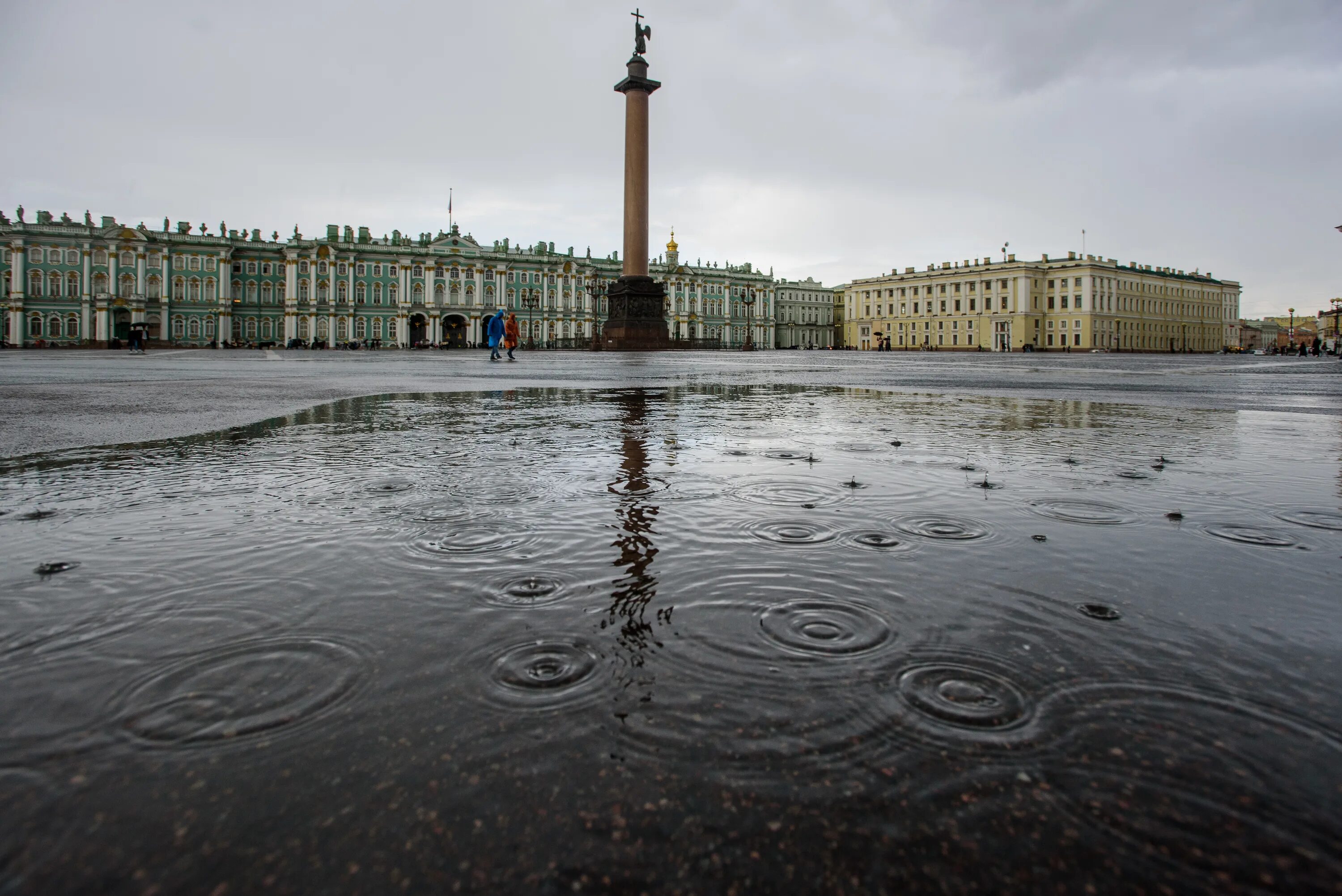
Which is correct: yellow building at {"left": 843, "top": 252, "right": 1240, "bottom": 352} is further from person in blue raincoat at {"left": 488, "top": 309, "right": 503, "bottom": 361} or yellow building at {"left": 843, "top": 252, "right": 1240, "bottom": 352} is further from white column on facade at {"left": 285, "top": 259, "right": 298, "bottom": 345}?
person in blue raincoat at {"left": 488, "top": 309, "right": 503, "bottom": 361}

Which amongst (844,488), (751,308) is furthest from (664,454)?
(751,308)

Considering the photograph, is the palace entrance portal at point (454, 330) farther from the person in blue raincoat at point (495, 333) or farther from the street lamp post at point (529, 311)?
the person in blue raincoat at point (495, 333)

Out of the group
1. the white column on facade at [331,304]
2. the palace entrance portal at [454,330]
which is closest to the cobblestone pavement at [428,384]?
the white column on facade at [331,304]

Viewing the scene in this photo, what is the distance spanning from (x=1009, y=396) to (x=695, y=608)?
853cm

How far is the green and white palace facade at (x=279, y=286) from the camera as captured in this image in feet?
249

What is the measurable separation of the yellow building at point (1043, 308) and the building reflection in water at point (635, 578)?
334ft

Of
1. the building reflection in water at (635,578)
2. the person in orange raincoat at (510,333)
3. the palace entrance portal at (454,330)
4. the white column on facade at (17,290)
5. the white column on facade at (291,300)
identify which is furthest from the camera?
the palace entrance portal at (454,330)

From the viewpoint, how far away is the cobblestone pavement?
Result: 584 centimetres

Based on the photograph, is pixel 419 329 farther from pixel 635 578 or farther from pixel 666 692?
pixel 666 692

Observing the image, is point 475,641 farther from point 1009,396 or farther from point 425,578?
point 1009,396

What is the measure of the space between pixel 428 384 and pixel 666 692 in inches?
419

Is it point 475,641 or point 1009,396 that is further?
point 1009,396

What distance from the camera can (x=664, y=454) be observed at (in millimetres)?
4258

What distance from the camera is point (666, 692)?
53.6 inches
